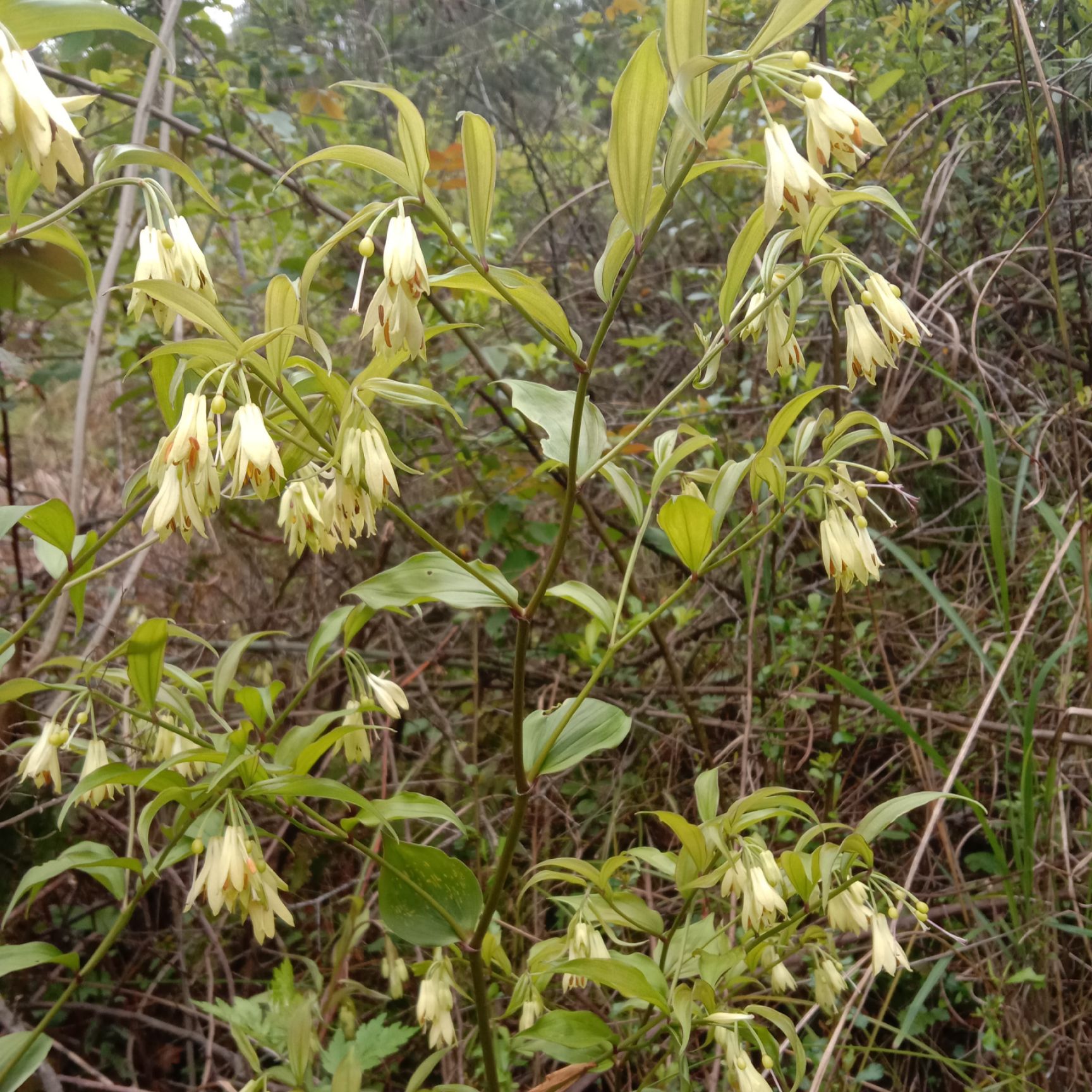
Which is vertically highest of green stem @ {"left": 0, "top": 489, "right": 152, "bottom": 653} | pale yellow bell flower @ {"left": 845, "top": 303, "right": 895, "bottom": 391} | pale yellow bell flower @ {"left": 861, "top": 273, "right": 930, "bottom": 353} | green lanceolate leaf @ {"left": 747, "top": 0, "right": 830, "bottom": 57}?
green lanceolate leaf @ {"left": 747, "top": 0, "right": 830, "bottom": 57}

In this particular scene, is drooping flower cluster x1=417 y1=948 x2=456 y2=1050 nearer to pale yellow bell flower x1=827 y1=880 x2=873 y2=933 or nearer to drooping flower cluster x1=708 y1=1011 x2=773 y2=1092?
drooping flower cluster x1=708 y1=1011 x2=773 y2=1092

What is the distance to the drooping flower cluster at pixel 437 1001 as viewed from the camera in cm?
131

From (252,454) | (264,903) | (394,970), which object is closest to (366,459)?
(252,454)

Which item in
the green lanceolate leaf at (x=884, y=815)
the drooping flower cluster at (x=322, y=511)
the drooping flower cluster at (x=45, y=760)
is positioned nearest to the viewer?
the drooping flower cluster at (x=322, y=511)

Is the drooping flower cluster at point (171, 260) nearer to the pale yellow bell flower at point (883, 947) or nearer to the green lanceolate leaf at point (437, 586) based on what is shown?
the green lanceolate leaf at point (437, 586)

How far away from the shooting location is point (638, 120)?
0.72 metres

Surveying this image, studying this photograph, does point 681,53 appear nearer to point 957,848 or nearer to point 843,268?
point 843,268

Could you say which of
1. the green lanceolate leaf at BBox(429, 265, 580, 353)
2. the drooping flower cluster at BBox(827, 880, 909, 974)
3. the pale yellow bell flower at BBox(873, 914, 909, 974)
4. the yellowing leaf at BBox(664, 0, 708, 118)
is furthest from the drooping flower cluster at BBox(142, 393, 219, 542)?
the pale yellow bell flower at BBox(873, 914, 909, 974)

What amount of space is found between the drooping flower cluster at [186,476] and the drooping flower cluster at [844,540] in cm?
71

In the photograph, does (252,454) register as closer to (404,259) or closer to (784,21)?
(404,259)

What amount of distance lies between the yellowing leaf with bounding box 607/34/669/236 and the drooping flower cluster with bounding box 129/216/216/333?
46 centimetres

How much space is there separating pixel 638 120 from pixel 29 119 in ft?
1.61

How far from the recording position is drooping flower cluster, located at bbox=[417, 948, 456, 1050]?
131 cm

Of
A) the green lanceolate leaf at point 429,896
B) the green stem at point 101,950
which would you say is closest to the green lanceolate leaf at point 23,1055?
the green stem at point 101,950
